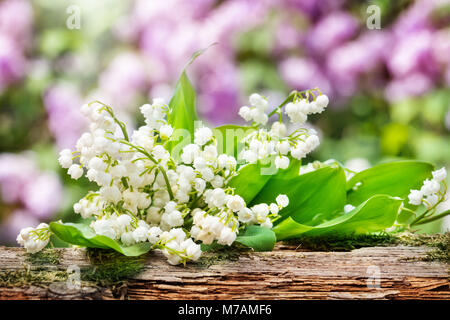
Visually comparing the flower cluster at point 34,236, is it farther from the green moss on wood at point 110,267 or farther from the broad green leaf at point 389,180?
the broad green leaf at point 389,180

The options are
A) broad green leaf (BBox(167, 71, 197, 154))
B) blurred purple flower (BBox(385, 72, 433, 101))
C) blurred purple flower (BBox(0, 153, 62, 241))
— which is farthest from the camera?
blurred purple flower (BBox(385, 72, 433, 101))

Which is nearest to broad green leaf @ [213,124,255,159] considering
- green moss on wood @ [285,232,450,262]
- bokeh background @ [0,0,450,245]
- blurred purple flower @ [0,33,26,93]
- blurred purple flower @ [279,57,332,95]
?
green moss on wood @ [285,232,450,262]

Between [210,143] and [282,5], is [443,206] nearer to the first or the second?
[282,5]

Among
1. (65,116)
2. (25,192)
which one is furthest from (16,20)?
(25,192)

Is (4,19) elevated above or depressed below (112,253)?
above

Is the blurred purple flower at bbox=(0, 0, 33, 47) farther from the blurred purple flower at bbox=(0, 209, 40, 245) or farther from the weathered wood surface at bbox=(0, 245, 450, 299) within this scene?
the weathered wood surface at bbox=(0, 245, 450, 299)
